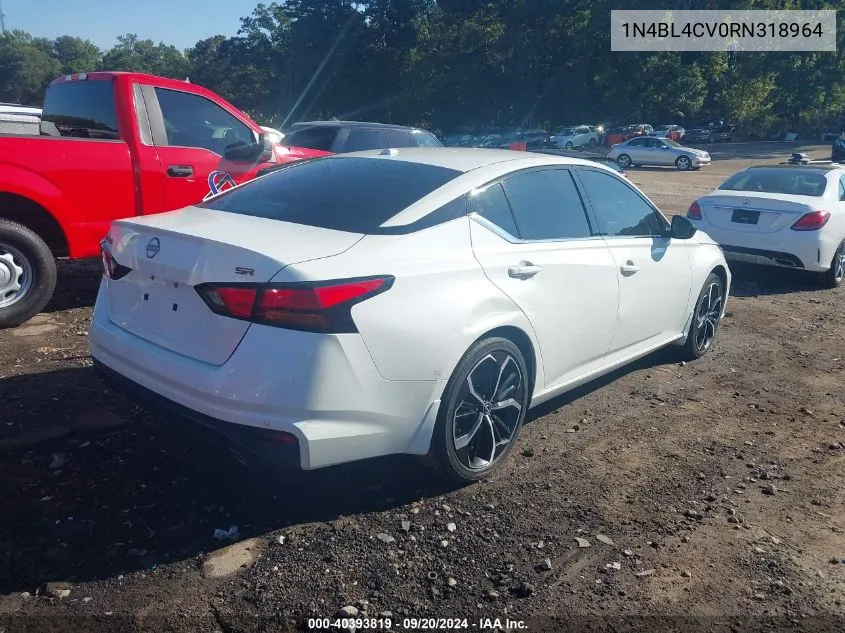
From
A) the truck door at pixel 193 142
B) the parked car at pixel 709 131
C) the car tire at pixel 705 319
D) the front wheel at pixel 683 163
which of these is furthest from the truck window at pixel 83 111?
the parked car at pixel 709 131

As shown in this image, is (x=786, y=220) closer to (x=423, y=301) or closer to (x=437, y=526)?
(x=423, y=301)

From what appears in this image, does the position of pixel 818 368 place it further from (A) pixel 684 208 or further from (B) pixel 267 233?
(A) pixel 684 208

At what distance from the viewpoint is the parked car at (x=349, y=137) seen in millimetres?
11180

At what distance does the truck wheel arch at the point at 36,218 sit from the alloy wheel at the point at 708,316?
5067 mm

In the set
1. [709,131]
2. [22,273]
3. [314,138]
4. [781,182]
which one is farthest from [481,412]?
[709,131]

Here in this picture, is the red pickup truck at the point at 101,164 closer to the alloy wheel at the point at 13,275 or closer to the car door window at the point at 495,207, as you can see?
the alloy wheel at the point at 13,275

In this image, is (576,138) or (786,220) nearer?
(786,220)

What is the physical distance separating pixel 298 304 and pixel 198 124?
186 inches

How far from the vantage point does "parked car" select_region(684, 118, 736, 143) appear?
54.3 metres

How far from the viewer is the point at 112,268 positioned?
3.73 metres

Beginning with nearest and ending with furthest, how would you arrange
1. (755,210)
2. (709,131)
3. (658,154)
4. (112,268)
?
(112,268) → (755,210) → (658,154) → (709,131)

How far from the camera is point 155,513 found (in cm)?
337

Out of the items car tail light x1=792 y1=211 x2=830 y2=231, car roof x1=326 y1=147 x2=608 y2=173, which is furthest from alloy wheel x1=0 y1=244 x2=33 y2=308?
car tail light x1=792 y1=211 x2=830 y2=231

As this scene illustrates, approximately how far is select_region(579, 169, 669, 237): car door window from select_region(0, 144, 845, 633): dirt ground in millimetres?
1155
